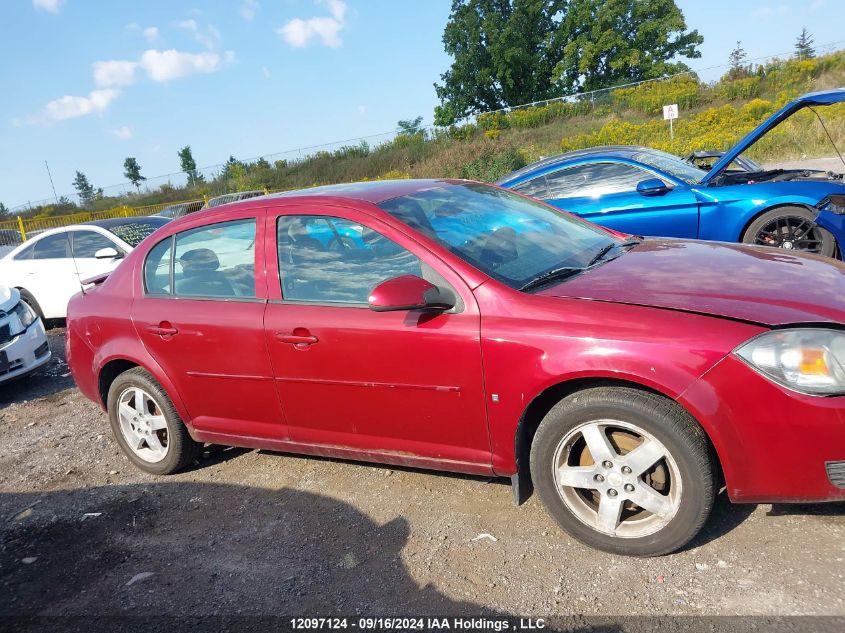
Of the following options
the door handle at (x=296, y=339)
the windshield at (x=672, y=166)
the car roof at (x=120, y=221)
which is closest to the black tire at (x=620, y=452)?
the door handle at (x=296, y=339)

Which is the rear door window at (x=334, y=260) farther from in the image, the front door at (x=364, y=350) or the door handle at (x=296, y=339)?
the door handle at (x=296, y=339)

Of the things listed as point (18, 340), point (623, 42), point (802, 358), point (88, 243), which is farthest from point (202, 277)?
point (623, 42)

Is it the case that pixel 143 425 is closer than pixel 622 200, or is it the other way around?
pixel 143 425

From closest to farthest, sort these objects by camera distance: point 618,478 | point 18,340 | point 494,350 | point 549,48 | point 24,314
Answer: point 618,478 < point 494,350 < point 18,340 < point 24,314 < point 549,48

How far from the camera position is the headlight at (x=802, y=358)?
233 centimetres

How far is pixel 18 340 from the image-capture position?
645 cm

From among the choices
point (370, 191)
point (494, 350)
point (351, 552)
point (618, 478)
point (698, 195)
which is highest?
point (370, 191)

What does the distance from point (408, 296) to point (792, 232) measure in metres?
5.15

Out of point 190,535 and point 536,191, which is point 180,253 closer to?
point 190,535

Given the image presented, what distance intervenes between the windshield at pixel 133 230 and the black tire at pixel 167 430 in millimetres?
5175

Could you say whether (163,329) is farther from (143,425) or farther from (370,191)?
(370,191)

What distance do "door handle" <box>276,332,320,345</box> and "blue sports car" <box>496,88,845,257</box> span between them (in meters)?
4.58

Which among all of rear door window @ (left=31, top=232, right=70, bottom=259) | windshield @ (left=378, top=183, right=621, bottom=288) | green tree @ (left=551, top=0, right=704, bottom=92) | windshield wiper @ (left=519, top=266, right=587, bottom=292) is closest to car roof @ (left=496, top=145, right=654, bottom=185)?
windshield @ (left=378, top=183, right=621, bottom=288)

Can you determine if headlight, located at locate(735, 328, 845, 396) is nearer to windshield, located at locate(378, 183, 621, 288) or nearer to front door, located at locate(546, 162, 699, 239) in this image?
windshield, located at locate(378, 183, 621, 288)
